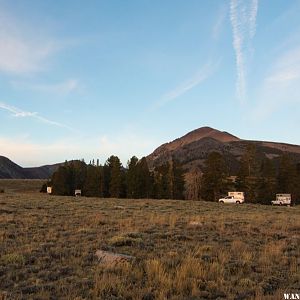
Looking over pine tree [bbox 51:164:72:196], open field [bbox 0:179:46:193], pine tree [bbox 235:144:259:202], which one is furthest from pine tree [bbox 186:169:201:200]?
open field [bbox 0:179:46:193]

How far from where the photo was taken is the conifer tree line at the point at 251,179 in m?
75.9

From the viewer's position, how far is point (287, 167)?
266 feet

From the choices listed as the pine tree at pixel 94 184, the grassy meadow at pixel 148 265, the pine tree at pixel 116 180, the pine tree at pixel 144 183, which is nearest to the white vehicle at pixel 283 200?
the pine tree at pixel 144 183

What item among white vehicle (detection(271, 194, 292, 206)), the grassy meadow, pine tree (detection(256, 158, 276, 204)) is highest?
pine tree (detection(256, 158, 276, 204))

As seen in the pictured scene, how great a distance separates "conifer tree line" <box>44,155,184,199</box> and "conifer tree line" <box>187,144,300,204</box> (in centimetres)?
655

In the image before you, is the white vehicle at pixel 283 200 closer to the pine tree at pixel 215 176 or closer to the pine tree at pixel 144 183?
the pine tree at pixel 215 176

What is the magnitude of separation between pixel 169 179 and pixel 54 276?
7200 cm

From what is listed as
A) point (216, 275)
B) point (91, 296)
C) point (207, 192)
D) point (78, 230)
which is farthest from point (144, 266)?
point (207, 192)

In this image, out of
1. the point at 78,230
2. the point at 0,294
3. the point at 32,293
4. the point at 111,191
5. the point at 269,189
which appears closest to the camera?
the point at 0,294

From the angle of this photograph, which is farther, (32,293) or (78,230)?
(78,230)

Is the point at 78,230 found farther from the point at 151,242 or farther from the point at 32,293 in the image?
the point at 32,293

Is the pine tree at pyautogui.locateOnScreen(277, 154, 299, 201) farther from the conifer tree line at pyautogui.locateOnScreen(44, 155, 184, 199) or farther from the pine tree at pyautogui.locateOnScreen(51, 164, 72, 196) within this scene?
the pine tree at pyautogui.locateOnScreen(51, 164, 72, 196)

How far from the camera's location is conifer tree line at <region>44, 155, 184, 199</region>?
80.6m

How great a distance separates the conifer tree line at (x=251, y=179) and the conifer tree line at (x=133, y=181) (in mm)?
6548
